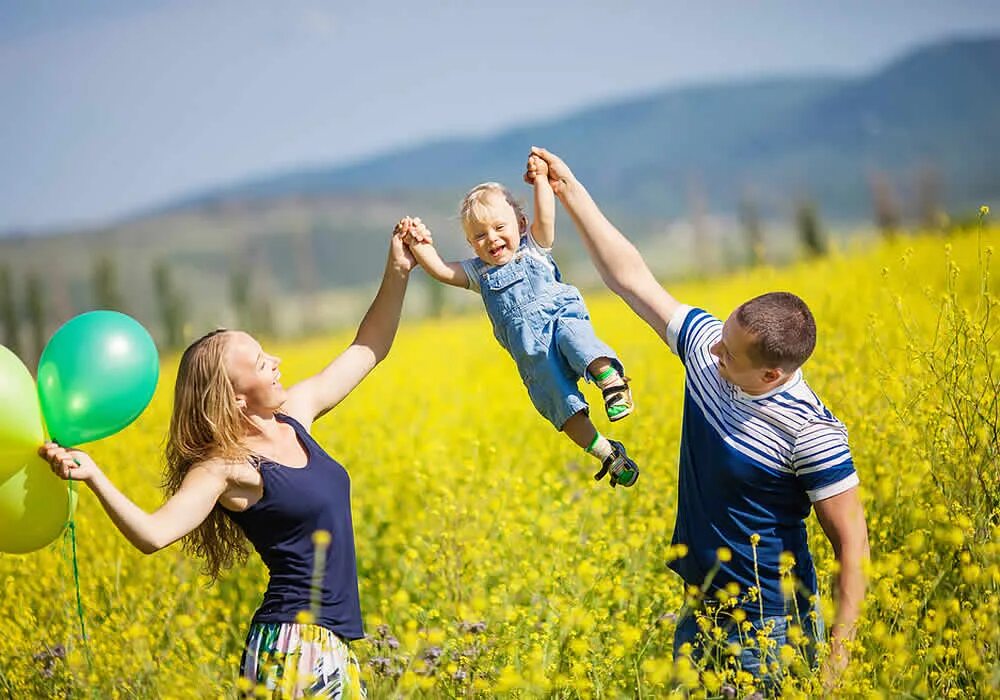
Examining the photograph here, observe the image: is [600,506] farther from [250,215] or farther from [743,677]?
[250,215]

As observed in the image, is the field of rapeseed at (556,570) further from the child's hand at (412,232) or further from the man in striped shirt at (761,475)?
the child's hand at (412,232)

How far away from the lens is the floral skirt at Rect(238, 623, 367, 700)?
9.34 feet

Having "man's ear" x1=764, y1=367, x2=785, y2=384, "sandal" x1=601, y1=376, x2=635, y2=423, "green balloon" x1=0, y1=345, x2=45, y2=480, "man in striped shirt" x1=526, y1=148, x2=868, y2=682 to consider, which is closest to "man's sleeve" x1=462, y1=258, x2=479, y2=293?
"sandal" x1=601, y1=376, x2=635, y2=423

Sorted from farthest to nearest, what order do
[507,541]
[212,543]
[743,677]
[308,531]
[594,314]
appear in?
[594,314] → [507,541] → [212,543] → [308,531] → [743,677]

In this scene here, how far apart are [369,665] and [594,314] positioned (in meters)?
13.0

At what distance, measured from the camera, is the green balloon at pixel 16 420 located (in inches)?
119

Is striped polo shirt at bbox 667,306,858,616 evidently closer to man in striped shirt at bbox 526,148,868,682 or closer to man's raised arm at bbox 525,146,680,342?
man in striped shirt at bbox 526,148,868,682

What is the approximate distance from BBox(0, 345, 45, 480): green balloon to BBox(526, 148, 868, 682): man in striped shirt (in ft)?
5.99

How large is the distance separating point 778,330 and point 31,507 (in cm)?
213

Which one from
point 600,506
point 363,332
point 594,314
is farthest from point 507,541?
point 594,314

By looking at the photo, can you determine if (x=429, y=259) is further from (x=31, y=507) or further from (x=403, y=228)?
(x=31, y=507)

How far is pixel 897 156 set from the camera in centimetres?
18712

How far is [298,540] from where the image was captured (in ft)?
9.75

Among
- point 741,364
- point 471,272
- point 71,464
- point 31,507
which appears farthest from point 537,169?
point 31,507
